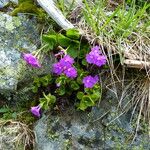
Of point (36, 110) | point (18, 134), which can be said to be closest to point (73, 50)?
point (36, 110)

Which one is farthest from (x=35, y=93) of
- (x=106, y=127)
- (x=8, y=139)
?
(x=106, y=127)

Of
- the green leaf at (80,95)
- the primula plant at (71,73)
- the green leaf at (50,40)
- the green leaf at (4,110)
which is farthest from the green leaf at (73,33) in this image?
the green leaf at (4,110)

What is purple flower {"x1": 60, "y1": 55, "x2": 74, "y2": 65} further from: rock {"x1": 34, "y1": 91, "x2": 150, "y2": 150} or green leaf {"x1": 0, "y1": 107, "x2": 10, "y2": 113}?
green leaf {"x1": 0, "y1": 107, "x2": 10, "y2": 113}

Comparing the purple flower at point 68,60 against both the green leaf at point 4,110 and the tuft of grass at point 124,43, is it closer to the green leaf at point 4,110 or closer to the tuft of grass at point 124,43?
the tuft of grass at point 124,43

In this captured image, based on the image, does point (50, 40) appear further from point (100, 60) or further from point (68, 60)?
point (100, 60)

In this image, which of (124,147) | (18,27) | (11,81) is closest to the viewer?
(124,147)

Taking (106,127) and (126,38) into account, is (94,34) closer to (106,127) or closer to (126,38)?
(126,38)

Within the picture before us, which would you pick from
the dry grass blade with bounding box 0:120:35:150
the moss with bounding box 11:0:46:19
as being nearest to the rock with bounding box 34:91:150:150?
the dry grass blade with bounding box 0:120:35:150
